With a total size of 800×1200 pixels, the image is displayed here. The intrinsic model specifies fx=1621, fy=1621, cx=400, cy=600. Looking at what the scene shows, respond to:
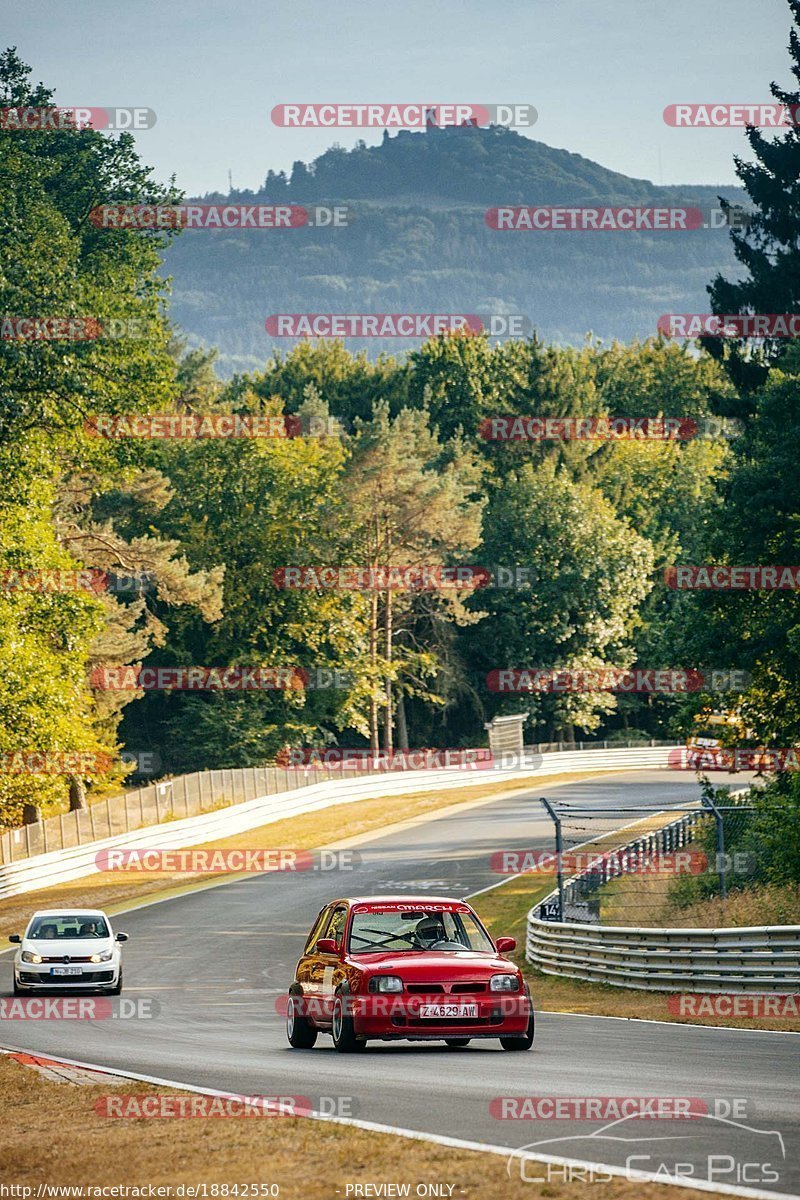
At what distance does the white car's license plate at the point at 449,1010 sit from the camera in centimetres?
1437

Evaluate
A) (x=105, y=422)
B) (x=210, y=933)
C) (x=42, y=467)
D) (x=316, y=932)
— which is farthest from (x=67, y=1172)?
(x=105, y=422)

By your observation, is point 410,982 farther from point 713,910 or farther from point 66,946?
point 66,946

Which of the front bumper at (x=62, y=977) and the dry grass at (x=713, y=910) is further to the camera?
the front bumper at (x=62, y=977)

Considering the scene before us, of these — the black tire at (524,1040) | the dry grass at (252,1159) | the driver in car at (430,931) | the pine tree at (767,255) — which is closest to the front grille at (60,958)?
the driver in car at (430,931)

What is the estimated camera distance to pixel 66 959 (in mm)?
25453

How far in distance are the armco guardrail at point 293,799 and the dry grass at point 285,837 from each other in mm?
335

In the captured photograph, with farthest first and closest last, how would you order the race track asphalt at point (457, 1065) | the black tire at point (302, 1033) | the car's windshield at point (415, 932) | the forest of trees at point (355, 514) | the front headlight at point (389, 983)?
1. the forest of trees at point (355, 514)
2. the black tire at point (302, 1033)
3. the car's windshield at point (415, 932)
4. the front headlight at point (389, 983)
5. the race track asphalt at point (457, 1065)

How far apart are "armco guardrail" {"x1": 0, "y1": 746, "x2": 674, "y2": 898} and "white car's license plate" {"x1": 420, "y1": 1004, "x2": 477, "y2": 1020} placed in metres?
30.5

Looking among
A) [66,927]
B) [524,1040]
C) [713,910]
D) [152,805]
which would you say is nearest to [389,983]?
[524,1040]

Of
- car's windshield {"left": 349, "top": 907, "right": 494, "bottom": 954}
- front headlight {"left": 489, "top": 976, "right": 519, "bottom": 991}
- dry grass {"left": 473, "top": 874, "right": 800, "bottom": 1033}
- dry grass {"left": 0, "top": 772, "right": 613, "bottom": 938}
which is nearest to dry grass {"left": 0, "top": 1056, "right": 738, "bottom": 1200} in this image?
front headlight {"left": 489, "top": 976, "right": 519, "bottom": 991}

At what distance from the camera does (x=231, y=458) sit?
259ft

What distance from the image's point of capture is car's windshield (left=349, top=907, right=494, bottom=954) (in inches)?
609

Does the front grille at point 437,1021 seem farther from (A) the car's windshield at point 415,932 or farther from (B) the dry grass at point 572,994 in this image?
(B) the dry grass at point 572,994

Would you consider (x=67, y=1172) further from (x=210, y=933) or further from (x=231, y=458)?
(x=231, y=458)
